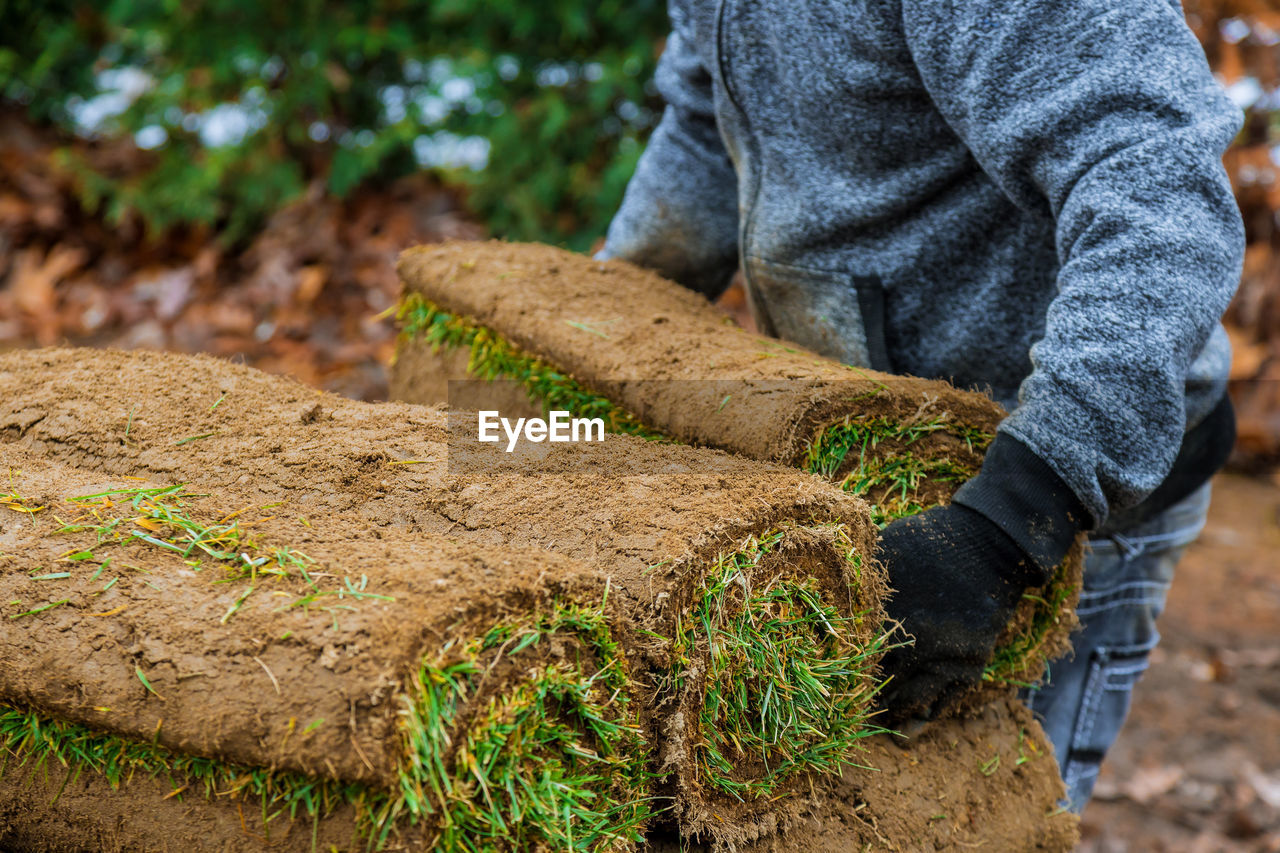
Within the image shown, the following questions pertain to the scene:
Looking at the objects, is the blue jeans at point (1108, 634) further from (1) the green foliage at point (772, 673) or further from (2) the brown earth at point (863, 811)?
(1) the green foliage at point (772, 673)

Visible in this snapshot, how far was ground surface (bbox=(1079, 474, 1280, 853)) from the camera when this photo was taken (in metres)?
2.76

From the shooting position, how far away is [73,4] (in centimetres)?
574

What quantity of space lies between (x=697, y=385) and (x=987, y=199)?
0.56 metres

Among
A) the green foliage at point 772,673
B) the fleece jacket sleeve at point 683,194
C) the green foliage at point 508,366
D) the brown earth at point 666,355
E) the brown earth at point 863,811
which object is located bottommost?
the brown earth at point 863,811

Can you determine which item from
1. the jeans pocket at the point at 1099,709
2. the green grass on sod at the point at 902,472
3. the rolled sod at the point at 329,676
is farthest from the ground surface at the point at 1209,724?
the rolled sod at the point at 329,676

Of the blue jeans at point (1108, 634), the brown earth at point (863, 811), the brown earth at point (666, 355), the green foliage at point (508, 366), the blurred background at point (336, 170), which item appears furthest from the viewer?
the blurred background at point (336, 170)

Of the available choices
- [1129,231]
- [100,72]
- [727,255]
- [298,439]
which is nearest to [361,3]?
[100,72]

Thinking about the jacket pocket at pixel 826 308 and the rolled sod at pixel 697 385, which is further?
the jacket pocket at pixel 826 308

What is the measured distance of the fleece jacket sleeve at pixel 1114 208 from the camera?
4.12 feet

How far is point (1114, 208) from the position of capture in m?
1.26

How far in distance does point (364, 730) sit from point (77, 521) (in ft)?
1.67

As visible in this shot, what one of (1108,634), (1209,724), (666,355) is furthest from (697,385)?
(1209,724)

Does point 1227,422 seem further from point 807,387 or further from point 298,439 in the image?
point 298,439

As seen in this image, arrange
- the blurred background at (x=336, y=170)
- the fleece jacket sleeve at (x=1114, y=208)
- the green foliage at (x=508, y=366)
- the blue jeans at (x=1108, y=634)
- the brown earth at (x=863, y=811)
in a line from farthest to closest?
the blurred background at (x=336, y=170)
the blue jeans at (x=1108, y=634)
the green foliage at (x=508, y=366)
the fleece jacket sleeve at (x=1114, y=208)
the brown earth at (x=863, y=811)
